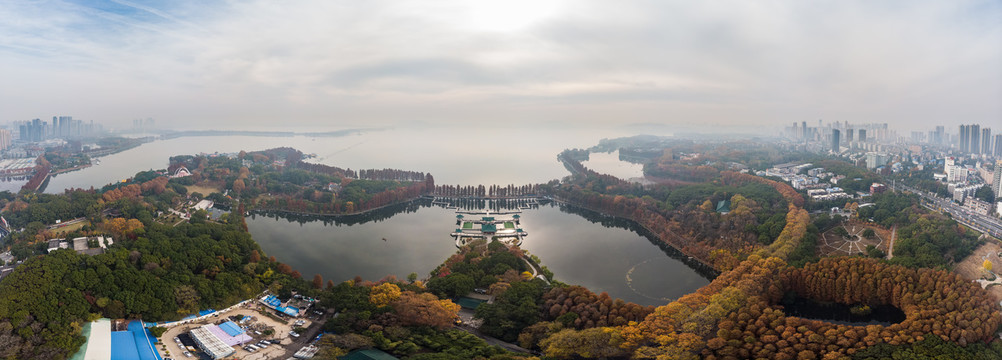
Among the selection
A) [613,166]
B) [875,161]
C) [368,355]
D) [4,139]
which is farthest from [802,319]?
[4,139]

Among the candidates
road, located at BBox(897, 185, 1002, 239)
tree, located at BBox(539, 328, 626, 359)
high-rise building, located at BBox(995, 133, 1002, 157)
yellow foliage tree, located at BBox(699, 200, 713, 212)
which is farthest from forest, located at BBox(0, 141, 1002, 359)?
high-rise building, located at BBox(995, 133, 1002, 157)

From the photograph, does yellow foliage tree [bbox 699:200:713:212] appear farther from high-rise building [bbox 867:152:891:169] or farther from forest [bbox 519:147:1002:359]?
high-rise building [bbox 867:152:891:169]

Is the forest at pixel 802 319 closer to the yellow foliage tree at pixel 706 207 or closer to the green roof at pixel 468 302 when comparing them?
the green roof at pixel 468 302

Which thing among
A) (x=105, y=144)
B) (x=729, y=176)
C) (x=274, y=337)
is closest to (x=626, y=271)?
(x=274, y=337)

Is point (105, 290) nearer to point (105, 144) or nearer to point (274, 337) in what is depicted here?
point (274, 337)

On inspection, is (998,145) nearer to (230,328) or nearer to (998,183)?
(998,183)

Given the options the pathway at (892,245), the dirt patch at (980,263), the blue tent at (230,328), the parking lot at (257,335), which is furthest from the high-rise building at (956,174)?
the blue tent at (230,328)
